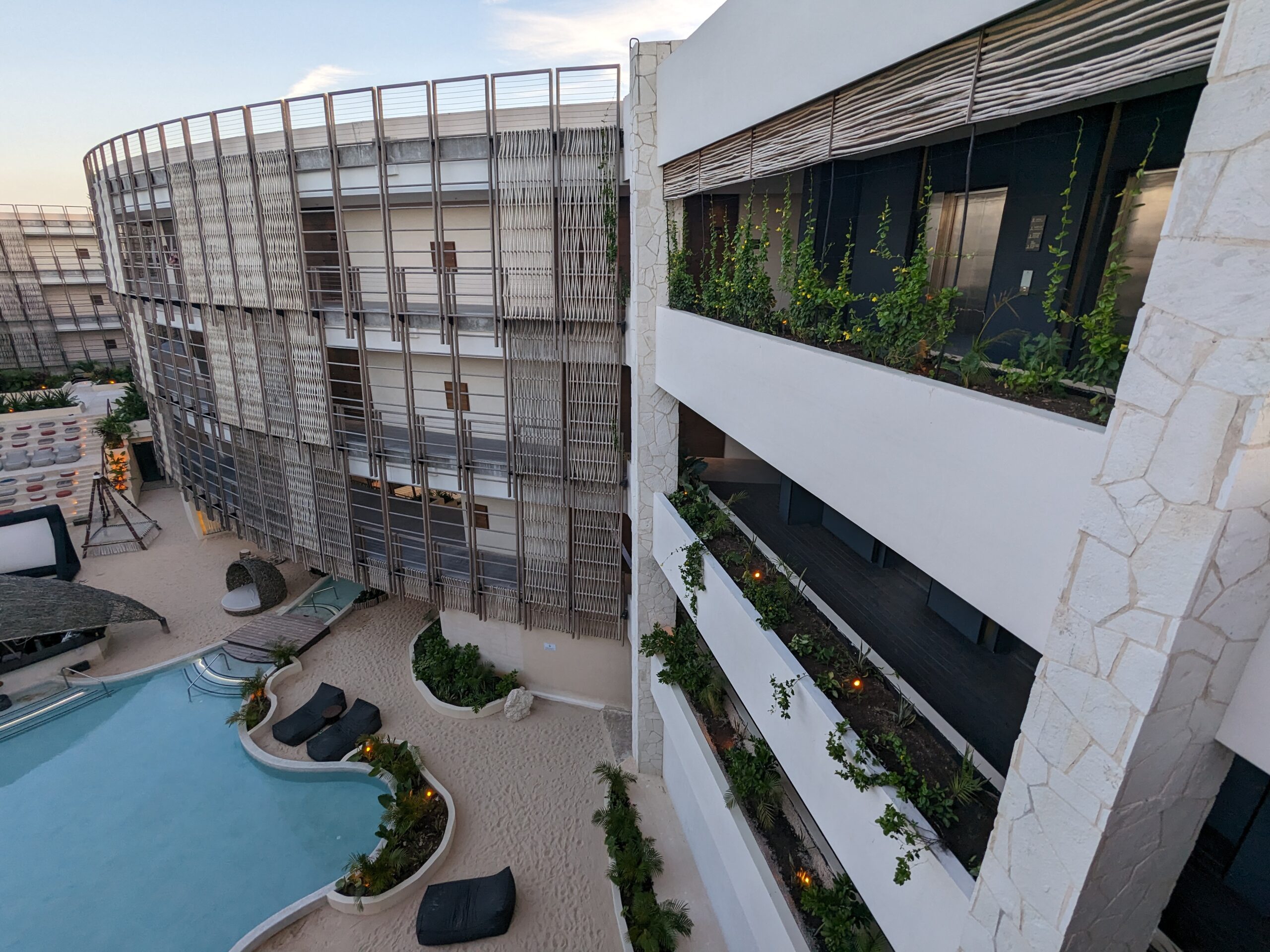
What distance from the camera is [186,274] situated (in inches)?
618

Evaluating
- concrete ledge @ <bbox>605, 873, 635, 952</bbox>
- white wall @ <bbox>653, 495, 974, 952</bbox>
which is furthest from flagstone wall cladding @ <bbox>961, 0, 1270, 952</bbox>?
concrete ledge @ <bbox>605, 873, 635, 952</bbox>

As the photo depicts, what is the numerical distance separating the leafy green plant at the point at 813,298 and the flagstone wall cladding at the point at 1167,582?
3.16 meters

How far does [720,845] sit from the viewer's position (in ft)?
31.4

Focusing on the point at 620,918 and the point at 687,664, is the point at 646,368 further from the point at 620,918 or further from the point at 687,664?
the point at 620,918

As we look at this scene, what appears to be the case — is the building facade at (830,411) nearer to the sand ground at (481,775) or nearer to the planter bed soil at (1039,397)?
the planter bed soil at (1039,397)

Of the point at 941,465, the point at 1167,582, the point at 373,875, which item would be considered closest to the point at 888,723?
the point at 941,465

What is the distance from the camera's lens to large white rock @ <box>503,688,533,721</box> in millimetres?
15234

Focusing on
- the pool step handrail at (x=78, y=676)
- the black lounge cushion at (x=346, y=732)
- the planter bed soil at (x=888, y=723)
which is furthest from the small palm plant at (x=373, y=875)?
the pool step handrail at (x=78, y=676)

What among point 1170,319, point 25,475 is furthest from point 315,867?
point 25,475

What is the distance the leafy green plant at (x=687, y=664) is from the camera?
1054 cm

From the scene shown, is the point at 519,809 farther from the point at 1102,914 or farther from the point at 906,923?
the point at 1102,914

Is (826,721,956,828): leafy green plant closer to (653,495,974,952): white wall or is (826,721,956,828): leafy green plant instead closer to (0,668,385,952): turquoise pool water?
(653,495,974,952): white wall

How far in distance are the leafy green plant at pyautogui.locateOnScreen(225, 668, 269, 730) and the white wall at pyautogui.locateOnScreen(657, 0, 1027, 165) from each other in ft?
Answer: 51.0

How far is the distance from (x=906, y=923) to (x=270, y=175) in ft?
53.6
